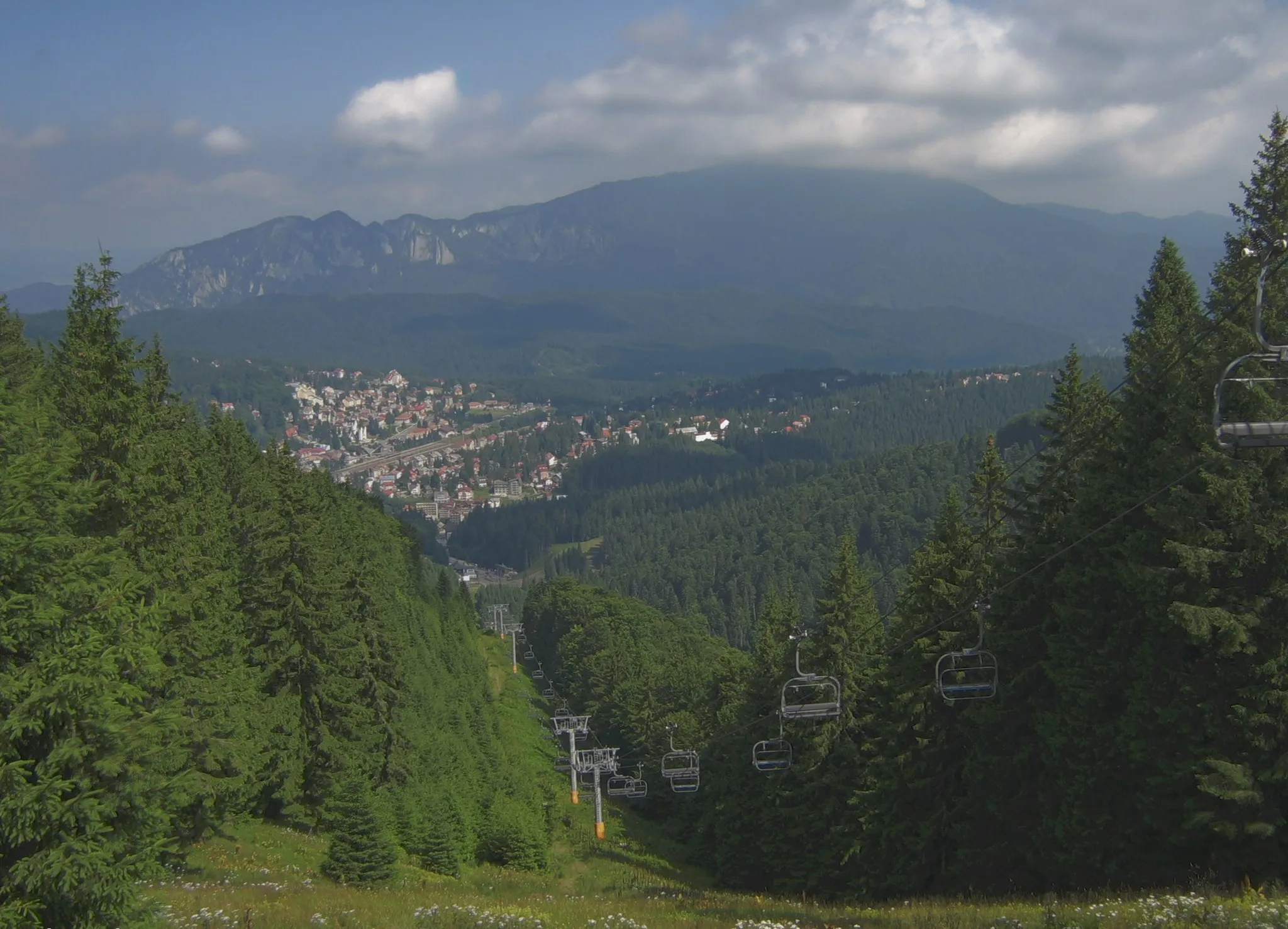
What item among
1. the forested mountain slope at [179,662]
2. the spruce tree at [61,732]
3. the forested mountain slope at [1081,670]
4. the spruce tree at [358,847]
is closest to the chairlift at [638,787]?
the forested mountain slope at [179,662]

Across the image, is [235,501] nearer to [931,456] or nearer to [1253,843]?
[1253,843]

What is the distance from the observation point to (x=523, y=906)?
1692 cm

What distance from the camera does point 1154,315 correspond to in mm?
24469

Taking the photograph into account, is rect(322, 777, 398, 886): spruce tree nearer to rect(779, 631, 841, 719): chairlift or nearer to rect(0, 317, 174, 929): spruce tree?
rect(779, 631, 841, 719): chairlift

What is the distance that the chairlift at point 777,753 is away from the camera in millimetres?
27109

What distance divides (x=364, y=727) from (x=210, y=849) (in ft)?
24.9

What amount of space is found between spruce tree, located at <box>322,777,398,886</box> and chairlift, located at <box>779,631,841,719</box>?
796 cm

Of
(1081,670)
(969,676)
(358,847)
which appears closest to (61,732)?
(358,847)

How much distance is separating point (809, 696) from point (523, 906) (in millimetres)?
13689

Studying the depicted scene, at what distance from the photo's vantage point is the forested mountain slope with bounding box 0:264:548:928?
432 inches

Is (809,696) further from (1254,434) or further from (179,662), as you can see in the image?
(1254,434)

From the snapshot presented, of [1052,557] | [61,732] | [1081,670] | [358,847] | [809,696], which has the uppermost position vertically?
[1052,557]

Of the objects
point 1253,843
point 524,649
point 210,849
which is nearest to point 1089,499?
point 1253,843

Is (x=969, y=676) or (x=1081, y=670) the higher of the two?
(x=1081, y=670)
